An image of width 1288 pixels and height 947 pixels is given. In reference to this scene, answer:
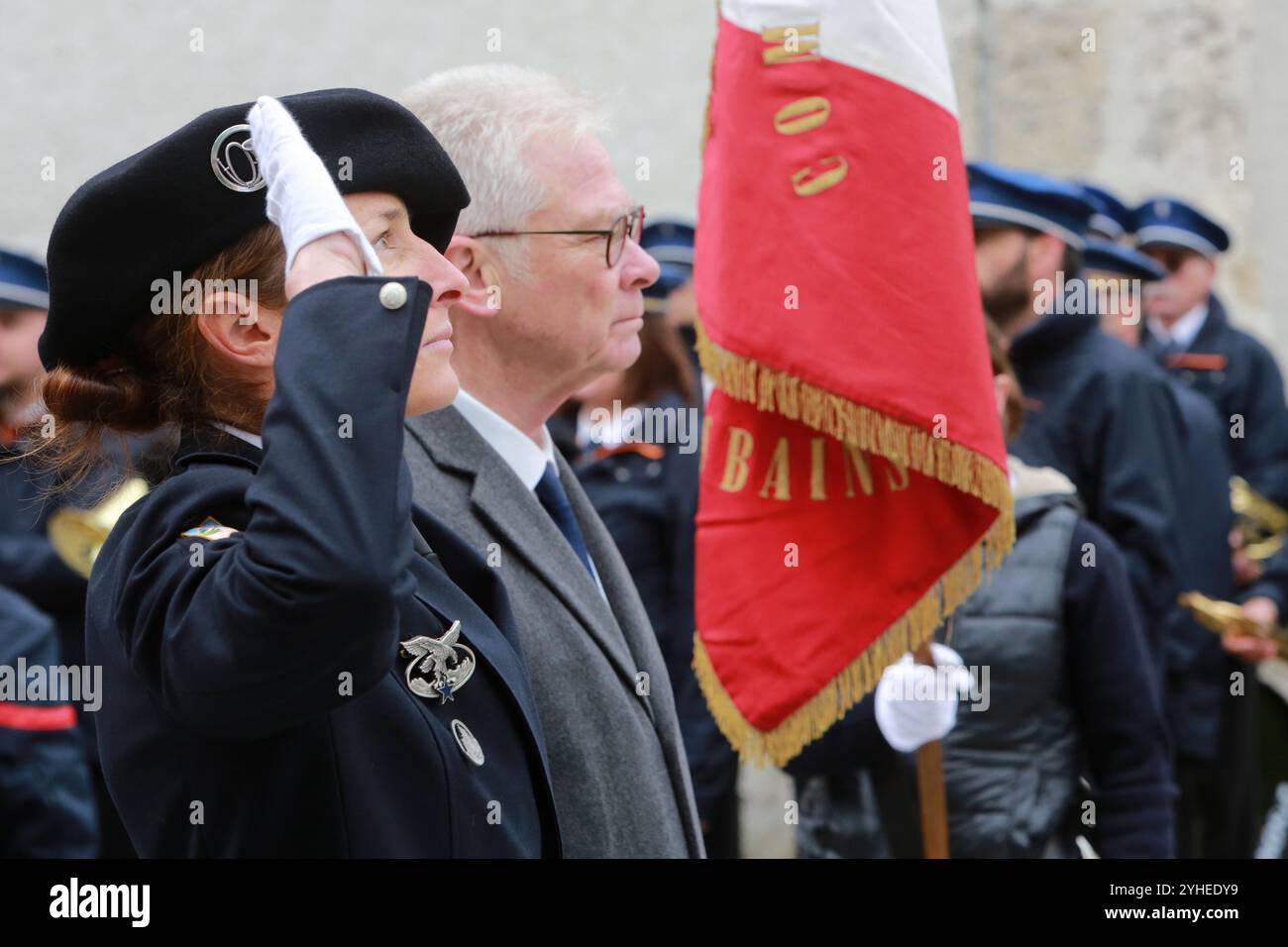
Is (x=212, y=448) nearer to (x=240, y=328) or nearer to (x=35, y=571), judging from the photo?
(x=240, y=328)

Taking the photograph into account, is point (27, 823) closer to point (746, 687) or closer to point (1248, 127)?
point (746, 687)

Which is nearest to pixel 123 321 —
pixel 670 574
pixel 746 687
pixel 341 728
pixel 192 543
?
pixel 192 543

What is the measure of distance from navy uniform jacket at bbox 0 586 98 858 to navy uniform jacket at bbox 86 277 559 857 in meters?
2.02

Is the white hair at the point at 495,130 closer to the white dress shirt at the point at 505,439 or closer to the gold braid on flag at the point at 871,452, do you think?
the white dress shirt at the point at 505,439

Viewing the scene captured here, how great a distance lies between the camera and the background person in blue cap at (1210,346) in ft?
21.0

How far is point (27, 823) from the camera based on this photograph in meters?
3.60

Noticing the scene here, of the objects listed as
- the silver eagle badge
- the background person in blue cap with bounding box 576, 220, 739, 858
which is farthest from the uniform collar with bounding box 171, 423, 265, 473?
the background person in blue cap with bounding box 576, 220, 739, 858

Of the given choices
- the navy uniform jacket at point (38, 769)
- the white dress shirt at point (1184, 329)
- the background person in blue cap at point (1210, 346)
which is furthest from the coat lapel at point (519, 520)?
the white dress shirt at point (1184, 329)

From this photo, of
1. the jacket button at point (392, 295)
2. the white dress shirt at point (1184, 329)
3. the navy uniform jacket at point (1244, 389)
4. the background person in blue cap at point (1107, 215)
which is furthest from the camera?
the white dress shirt at point (1184, 329)

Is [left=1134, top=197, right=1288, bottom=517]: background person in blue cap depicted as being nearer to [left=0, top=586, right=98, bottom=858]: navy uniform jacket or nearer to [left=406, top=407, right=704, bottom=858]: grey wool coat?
[left=0, top=586, right=98, bottom=858]: navy uniform jacket

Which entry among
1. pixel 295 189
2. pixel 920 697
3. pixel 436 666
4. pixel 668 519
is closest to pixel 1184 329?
pixel 668 519

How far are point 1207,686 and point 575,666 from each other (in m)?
3.70

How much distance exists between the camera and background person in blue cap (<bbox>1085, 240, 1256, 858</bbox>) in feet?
17.4
